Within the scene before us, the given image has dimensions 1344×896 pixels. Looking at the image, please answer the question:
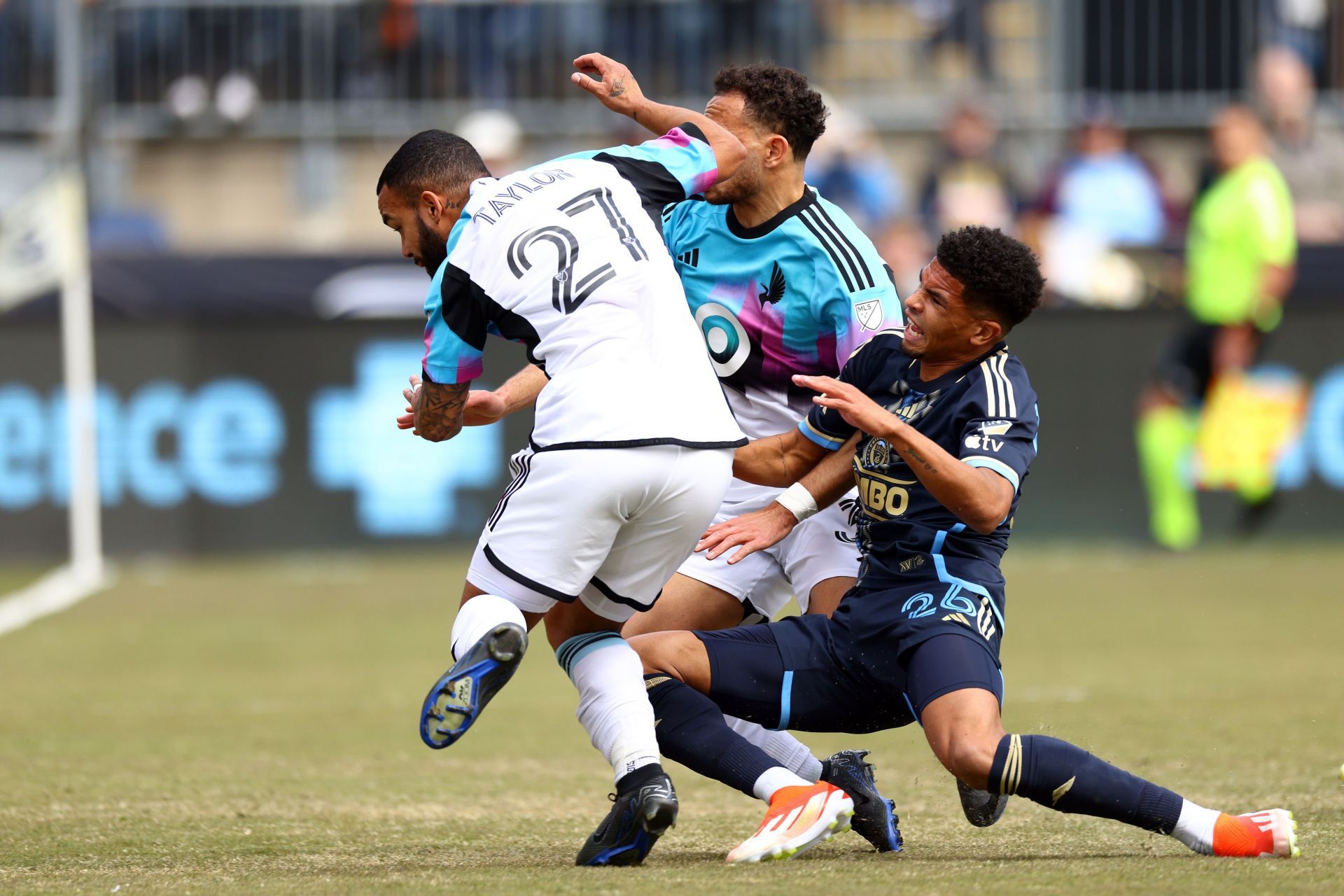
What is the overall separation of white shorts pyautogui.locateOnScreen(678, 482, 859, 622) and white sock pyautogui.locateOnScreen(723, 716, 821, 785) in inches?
16.2

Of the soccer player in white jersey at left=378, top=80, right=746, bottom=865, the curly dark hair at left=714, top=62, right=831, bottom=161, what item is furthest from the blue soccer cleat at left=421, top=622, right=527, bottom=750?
the curly dark hair at left=714, top=62, right=831, bottom=161

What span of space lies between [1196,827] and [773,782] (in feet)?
3.47

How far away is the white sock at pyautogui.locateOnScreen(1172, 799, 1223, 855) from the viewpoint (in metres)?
4.33

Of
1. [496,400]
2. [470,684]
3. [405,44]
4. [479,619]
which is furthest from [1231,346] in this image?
[470,684]

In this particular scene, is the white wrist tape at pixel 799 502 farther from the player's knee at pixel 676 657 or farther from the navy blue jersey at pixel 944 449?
the player's knee at pixel 676 657

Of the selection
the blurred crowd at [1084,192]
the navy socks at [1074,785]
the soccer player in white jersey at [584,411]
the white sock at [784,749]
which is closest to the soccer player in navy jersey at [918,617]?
the navy socks at [1074,785]

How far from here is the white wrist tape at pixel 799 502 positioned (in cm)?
499

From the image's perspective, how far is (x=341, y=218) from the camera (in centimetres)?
1634

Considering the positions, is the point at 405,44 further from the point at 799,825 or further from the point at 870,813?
the point at 799,825

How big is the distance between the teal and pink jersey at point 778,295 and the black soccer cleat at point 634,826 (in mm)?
1473

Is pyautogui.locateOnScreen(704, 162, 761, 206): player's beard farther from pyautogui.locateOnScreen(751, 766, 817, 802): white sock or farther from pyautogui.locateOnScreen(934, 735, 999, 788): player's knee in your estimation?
pyautogui.locateOnScreen(934, 735, 999, 788): player's knee

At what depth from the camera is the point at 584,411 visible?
14.4 ft

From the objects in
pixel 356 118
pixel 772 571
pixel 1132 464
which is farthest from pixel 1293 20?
pixel 772 571

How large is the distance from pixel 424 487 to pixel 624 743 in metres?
9.18
